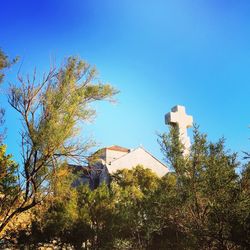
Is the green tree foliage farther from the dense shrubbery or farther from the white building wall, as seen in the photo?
the white building wall

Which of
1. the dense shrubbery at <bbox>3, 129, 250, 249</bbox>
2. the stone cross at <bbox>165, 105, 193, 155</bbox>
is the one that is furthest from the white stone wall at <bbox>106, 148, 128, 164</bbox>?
the stone cross at <bbox>165, 105, 193, 155</bbox>

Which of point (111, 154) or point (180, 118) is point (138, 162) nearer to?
point (111, 154)

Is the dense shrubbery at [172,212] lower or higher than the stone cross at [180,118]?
lower

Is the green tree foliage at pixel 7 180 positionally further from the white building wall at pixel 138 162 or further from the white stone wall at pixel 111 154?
the white stone wall at pixel 111 154

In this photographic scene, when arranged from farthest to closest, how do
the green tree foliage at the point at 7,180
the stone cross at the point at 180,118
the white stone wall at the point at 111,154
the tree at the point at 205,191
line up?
the white stone wall at the point at 111,154 → the stone cross at the point at 180,118 → the green tree foliage at the point at 7,180 → the tree at the point at 205,191

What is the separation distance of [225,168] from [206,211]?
1.39 meters

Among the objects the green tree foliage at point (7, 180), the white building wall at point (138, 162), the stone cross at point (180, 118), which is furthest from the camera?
the white building wall at point (138, 162)

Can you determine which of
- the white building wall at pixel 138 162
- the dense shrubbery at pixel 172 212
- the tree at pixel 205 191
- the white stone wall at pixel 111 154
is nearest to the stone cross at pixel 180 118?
the dense shrubbery at pixel 172 212

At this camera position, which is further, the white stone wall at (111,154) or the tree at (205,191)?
the white stone wall at (111,154)

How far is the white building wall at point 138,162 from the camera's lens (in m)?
Result: 35.2

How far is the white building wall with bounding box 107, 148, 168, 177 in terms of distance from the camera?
3519cm

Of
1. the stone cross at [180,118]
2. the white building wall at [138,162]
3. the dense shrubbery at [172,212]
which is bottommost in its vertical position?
the dense shrubbery at [172,212]

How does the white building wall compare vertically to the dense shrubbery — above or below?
above

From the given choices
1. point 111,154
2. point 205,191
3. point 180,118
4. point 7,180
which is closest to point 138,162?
point 111,154
